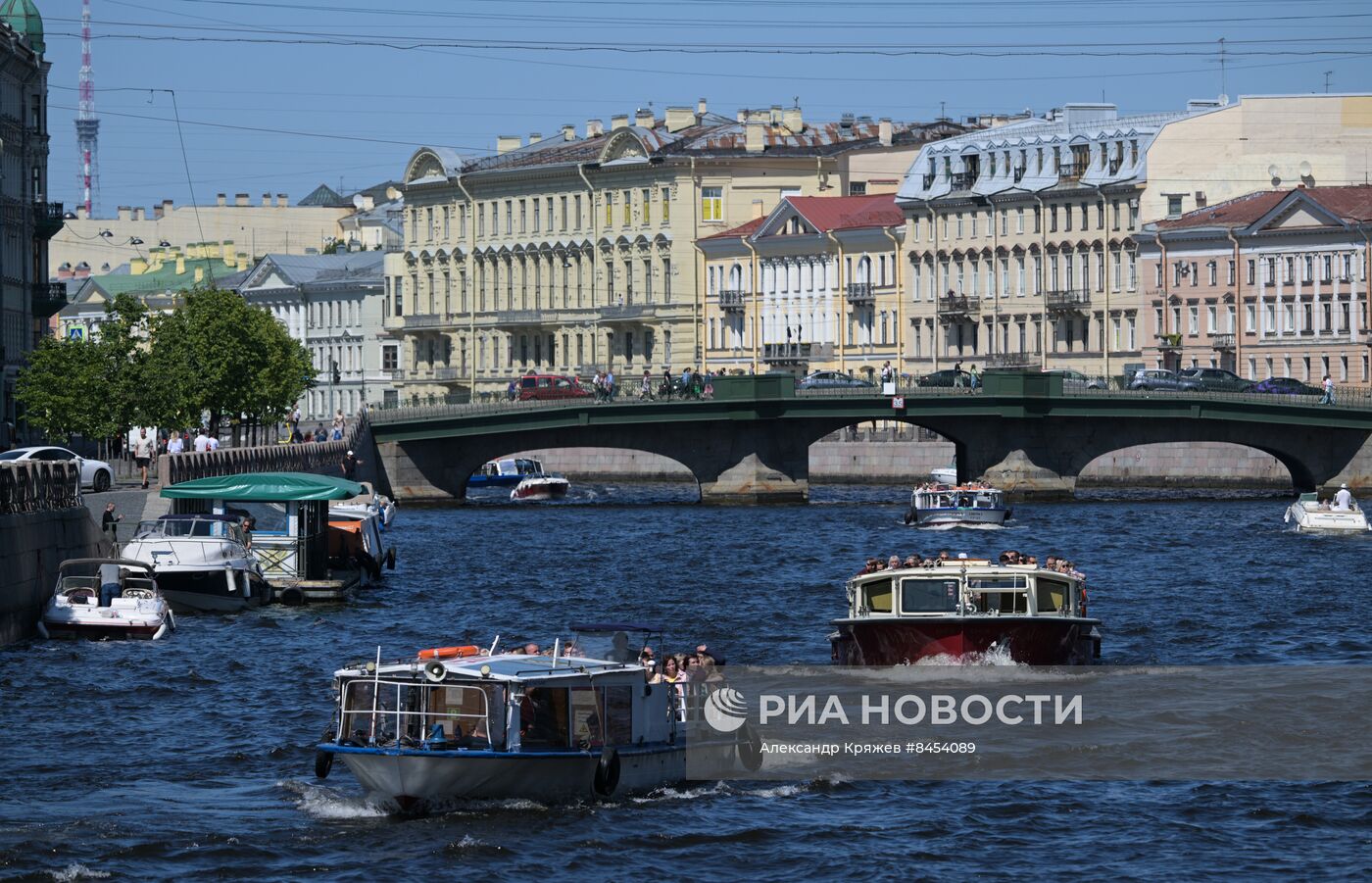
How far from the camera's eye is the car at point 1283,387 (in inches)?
3332

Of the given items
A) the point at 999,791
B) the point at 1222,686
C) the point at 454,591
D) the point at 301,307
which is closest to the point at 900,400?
the point at 454,591

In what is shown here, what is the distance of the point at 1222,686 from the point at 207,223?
476ft

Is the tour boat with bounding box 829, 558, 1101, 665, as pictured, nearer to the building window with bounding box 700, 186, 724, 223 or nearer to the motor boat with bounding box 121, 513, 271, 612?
the motor boat with bounding box 121, 513, 271, 612

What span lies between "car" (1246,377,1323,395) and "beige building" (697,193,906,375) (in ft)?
96.1

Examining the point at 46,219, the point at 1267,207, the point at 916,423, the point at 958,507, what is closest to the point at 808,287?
the point at 1267,207

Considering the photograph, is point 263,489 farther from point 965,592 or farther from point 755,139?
point 755,139

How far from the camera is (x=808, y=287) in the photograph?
118 meters

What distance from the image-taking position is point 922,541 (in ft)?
217

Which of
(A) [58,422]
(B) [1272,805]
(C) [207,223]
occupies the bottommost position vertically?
(B) [1272,805]

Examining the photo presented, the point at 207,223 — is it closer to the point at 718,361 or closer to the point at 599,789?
the point at 718,361

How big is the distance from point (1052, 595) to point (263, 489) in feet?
62.6

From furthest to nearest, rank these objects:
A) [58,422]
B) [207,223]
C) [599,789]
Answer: [207,223] → [58,422] → [599,789]

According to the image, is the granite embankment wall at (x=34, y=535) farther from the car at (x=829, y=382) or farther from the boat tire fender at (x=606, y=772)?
the car at (x=829, y=382)

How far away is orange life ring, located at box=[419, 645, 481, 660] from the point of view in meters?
26.7
